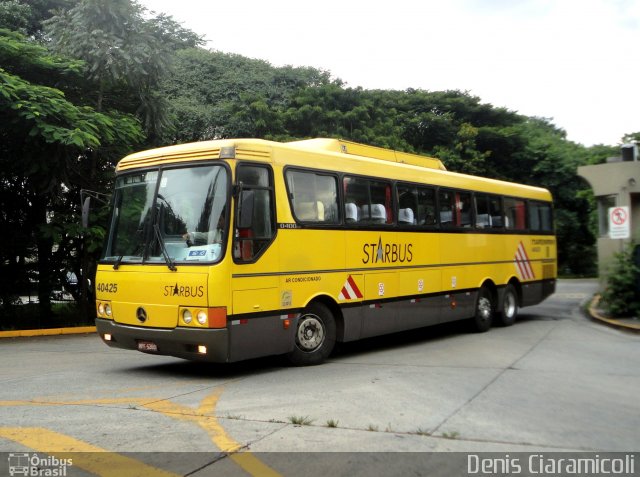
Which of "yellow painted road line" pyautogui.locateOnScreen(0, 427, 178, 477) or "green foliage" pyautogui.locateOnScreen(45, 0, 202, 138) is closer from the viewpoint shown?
"yellow painted road line" pyautogui.locateOnScreen(0, 427, 178, 477)

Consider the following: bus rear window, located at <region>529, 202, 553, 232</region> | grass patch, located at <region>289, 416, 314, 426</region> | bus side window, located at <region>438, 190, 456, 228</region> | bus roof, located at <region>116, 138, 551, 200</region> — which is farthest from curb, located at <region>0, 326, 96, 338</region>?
bus rear window, located at <region>529, 202, 553, 232</region>

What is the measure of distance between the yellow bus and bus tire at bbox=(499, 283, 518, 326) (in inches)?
119

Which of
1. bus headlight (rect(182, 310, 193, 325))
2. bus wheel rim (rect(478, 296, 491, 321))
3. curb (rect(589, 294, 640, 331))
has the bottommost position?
curb (rect(589, 294, 640, 331))

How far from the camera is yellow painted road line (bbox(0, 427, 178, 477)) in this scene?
178 inches

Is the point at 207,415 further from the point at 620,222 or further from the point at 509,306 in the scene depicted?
the point at 620,222

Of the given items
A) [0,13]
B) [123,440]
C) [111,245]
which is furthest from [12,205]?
[123,440]

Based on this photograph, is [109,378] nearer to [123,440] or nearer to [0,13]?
[123,440]

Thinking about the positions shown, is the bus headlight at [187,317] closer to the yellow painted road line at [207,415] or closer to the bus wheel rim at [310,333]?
the yellow painted road line at [207,415]

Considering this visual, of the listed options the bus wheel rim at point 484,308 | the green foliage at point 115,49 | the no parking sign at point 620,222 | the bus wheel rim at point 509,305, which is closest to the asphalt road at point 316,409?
the bus wheel rim at point 484,308

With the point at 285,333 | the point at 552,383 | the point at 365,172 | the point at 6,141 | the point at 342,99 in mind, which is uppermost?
the point at 342,99

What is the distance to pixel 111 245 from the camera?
28.7 feet

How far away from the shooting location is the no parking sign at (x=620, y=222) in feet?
48.9

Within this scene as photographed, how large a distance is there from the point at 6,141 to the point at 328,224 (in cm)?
884

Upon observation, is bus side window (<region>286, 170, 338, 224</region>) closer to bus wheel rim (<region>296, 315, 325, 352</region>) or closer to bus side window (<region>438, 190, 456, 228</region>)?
bus wheel rim (<region>296, 315, 325, 352</region>)
